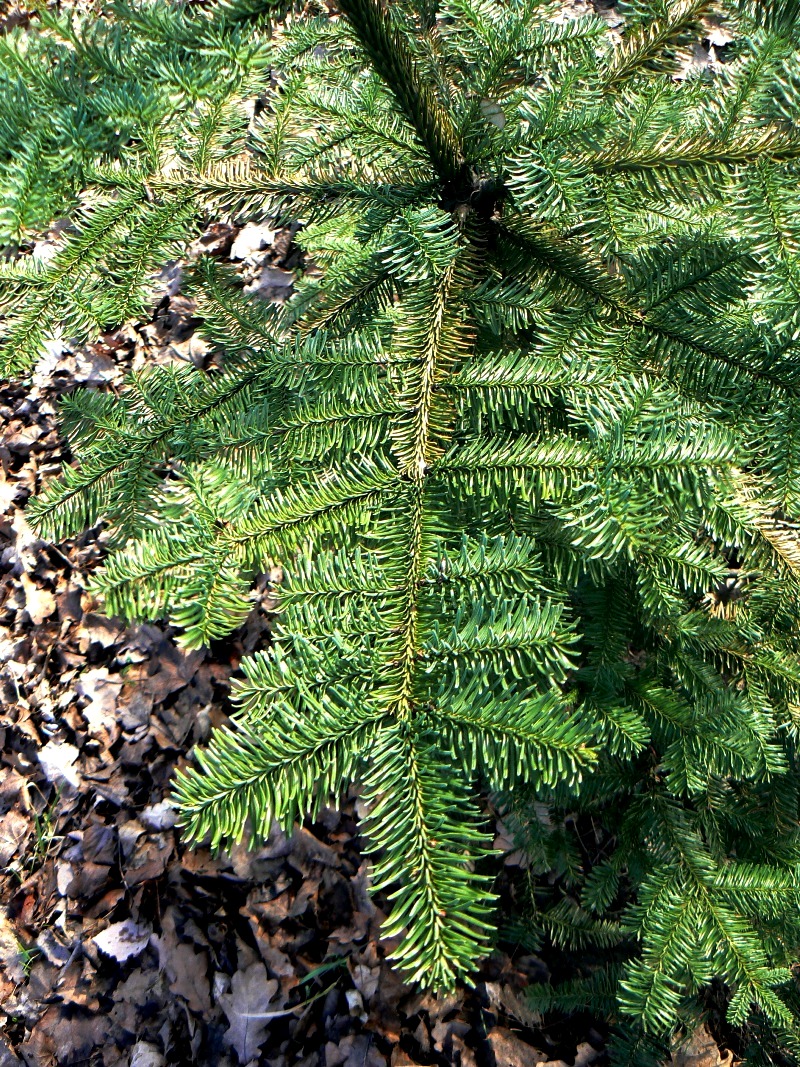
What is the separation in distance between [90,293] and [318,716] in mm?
904

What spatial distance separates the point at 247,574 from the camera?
123 centimetres

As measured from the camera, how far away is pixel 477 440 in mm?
1134

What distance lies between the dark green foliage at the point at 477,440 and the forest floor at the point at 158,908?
2.34ft

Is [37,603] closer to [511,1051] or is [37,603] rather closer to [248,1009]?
[248,1009]

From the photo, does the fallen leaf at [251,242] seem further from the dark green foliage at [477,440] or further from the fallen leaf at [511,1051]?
the fallen leaf at [511,1051]

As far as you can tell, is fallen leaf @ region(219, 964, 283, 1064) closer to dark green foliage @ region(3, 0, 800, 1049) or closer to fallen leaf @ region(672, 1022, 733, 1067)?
dark green foliage @ region(3, 0, 800, 1049)

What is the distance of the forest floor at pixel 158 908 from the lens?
2094 mm

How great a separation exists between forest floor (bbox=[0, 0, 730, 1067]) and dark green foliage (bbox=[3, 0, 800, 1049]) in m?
0.71

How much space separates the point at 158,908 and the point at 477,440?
208 centimetres

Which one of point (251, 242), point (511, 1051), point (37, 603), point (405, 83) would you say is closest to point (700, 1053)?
point (511, 1051)

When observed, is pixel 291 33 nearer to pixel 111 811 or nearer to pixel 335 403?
pixel 335 403

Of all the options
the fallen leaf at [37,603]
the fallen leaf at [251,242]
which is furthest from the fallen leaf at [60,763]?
the fallen leaf at [251,242]

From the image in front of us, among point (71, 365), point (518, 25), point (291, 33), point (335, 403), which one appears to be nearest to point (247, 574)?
point (335, 403)

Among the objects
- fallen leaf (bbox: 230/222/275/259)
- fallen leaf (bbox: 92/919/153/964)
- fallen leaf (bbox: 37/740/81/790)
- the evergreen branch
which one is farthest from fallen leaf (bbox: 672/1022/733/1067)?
fallen leaf (bbox: 230/222/275/259)
